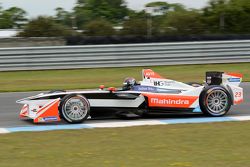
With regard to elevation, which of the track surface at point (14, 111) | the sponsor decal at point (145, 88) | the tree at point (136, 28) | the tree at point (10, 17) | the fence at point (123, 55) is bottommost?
the track surface at point (14, 111)

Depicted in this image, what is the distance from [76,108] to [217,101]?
2.59m

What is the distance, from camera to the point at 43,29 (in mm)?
25859

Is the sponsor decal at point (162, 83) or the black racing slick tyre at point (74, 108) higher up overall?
the sponsor decal at point (162, 83)

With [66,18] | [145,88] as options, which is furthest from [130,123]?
[66,18]

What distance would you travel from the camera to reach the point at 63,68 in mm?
19375

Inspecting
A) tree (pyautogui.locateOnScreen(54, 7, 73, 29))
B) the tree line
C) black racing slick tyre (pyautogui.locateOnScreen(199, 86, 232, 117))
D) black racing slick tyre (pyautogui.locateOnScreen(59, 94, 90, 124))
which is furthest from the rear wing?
tree (pyautogui.locateOnScreen(54, 7, 73, 29))

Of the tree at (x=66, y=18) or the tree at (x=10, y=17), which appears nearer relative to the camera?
the tree at (x=66, y=18)

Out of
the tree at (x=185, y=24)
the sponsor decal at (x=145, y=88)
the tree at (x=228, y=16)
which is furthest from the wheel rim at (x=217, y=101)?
the tree at (x=228, y=16)

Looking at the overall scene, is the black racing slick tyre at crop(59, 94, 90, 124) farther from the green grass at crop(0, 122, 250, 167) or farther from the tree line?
the tree line

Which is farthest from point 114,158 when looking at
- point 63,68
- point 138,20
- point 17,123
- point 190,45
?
point 138,20

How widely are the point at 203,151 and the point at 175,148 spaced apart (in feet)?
1.29

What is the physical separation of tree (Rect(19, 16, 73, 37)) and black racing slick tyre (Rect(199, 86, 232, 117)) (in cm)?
1559

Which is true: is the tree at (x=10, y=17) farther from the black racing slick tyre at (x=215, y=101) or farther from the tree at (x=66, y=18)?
the black racing slick tyre at (x=215, y=101)

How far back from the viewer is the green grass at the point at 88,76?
15.9m
